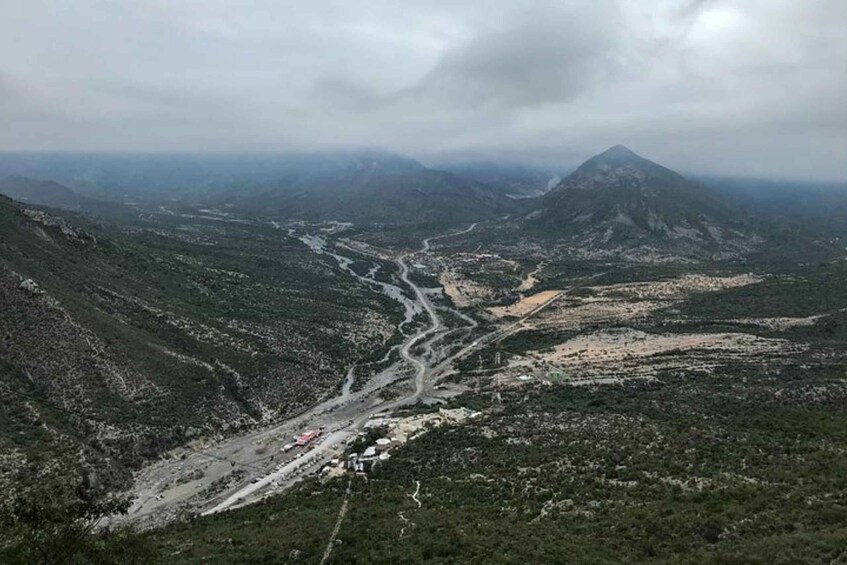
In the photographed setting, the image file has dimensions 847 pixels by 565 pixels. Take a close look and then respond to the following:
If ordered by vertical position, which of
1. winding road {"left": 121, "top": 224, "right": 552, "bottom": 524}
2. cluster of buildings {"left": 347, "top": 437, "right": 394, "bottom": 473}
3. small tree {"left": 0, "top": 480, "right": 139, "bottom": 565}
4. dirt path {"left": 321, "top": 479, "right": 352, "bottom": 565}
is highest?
small tree {"left": 0, "top": 480, "right": 139, "bottom": 565}

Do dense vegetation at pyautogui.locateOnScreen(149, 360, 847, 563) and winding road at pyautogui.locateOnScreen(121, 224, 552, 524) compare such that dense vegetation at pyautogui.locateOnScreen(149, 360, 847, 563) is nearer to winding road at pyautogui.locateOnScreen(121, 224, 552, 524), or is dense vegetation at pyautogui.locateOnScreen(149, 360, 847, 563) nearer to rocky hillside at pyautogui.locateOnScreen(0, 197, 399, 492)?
winding road at pyautogui.locateOnScreen(121, 224, 552, 524)

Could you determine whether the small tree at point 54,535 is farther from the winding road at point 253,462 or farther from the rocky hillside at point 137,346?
the rocky hillside at point 137,346

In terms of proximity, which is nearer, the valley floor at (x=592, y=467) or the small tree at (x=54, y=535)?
the small tree at (x=54, y=535)

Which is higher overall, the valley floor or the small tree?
the small tree

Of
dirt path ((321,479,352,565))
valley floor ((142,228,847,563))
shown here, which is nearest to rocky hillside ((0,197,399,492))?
valley floor ((142,228,847,563))

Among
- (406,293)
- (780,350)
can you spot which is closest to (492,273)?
(406,293)

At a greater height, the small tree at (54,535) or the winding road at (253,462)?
the small tree at (54,535)

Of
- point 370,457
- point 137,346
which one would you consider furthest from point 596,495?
point 137,346

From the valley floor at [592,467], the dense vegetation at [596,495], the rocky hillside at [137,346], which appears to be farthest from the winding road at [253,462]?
the dense vegetation at [596,495]

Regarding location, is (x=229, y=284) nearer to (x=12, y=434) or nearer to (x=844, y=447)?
(x=12, y=434)
